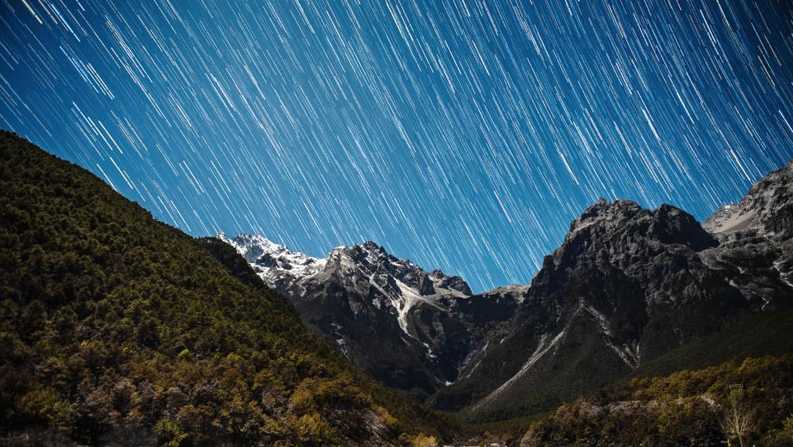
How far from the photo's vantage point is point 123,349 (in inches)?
1555

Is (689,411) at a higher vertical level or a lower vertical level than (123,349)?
lower

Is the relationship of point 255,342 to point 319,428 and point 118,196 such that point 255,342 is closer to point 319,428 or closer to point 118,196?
point 319,428

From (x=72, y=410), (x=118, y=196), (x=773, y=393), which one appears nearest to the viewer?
(x=72, y=410)

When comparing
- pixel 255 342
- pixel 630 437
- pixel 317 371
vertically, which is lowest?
pixel 630 437

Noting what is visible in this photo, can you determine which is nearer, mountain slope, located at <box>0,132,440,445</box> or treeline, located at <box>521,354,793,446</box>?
mountain slope, located at <box>0,132,440,445</box>

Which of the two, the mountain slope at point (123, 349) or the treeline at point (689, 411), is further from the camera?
the treeline at point (689, 411)

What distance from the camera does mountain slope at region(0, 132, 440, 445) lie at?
32094 mm

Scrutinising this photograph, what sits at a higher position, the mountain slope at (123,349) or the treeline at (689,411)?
the mountain slope at (123,349)

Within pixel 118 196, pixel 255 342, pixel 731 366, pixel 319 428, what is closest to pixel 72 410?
pixel 319 428

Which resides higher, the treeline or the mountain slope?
the mountain slope

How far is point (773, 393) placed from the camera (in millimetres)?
42156

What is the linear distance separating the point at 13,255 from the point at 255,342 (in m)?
25.5

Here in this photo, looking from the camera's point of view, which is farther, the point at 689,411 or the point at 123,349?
the point at 689,411

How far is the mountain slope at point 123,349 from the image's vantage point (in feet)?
105
